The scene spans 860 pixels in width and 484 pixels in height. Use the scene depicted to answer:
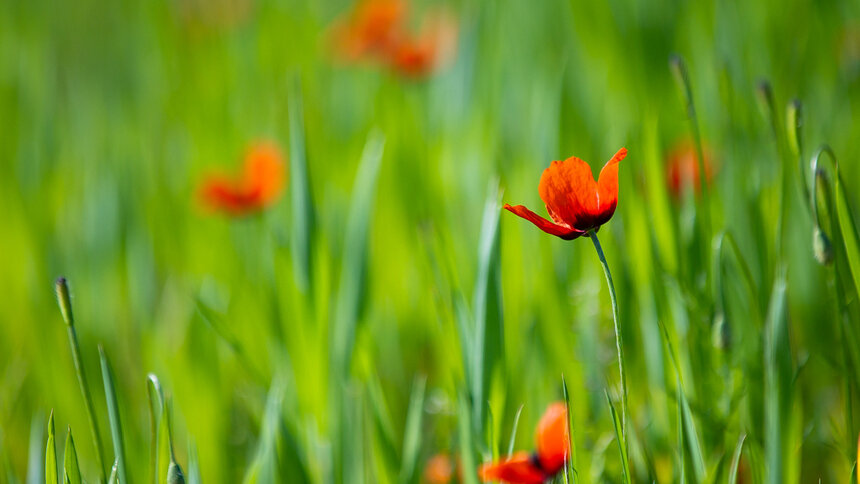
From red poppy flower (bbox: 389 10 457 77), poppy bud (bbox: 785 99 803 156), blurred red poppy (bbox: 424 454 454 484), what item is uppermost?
red poppy flower (bbox: 389 10 457 77)

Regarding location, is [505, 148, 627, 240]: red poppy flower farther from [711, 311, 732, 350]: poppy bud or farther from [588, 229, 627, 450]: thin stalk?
[711, 311, 732, 350]: poppy bud

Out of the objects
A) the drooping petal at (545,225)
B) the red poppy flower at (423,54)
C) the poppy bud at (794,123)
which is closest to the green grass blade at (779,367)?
the poppy bud at (794,123)

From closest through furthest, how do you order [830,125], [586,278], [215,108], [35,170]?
[586,278], [830,125], [35,170], [215,108]

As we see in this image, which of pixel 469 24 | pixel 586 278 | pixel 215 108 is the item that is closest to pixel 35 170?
pixel 215 108

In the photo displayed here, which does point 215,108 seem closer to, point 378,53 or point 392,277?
point 378,53

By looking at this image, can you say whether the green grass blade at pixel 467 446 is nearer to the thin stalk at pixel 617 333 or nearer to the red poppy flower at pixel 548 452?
the red poppy flower at pixel 548 452

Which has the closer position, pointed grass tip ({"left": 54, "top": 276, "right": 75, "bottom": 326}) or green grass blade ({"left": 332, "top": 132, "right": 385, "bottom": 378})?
pointed grass tip ({"left": 54, "top": 276, "right": 75, "bottom": 326})

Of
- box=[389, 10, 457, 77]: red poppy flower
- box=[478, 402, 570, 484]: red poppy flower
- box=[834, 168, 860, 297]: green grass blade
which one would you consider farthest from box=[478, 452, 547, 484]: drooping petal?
box=[389, 10, 457, 77]: red poppy flower
